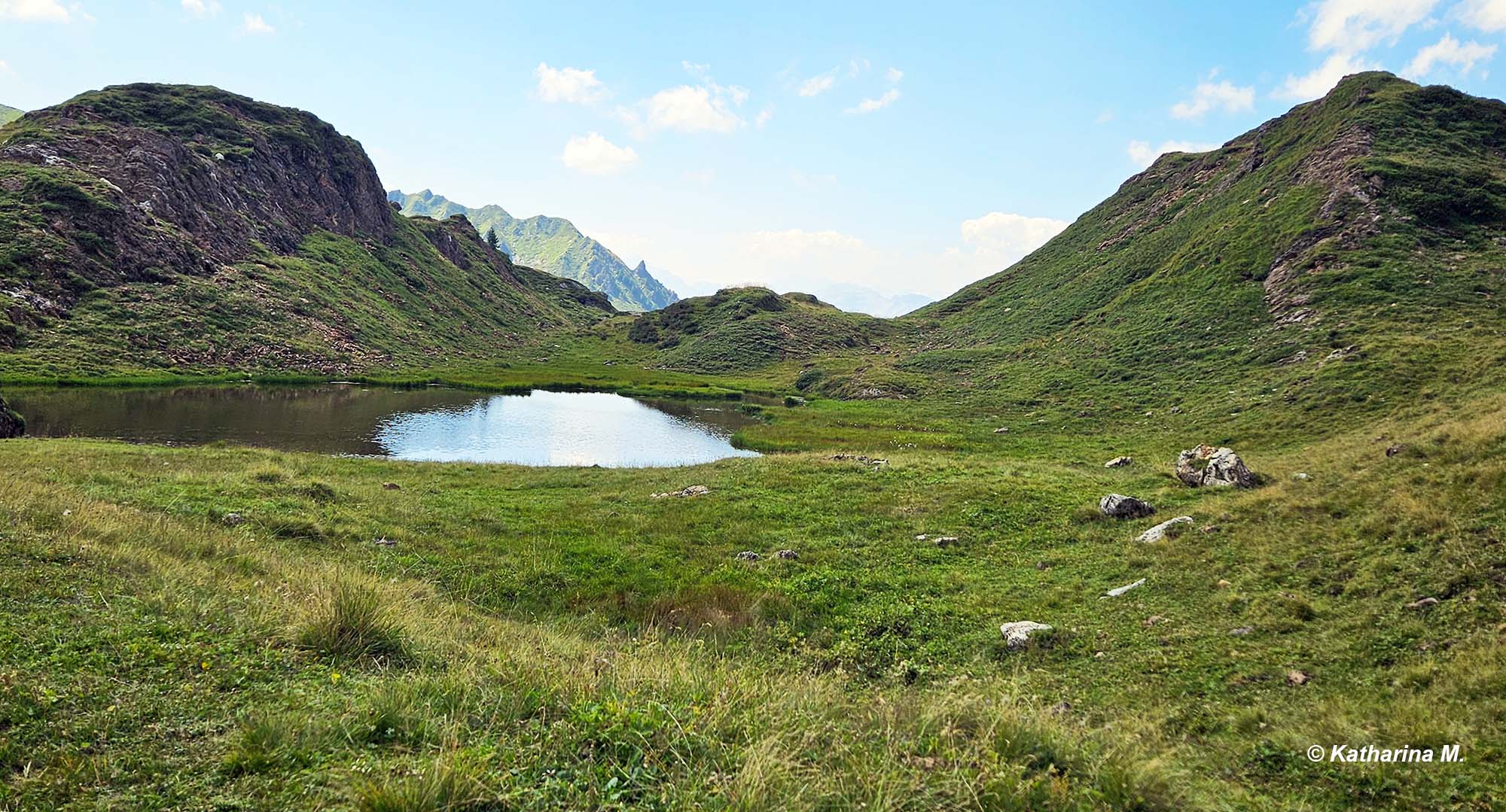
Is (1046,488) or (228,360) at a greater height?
(228,360)

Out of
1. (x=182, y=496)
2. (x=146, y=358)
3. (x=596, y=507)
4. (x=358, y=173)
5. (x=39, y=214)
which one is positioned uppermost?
(x=358, y=173)

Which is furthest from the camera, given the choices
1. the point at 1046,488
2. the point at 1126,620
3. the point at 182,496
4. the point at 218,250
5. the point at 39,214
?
the point at 218,250

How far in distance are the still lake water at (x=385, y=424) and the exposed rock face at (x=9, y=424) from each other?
393 centimetres

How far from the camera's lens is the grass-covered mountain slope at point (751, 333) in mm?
144375

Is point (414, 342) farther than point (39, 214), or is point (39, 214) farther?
point (414, 342)

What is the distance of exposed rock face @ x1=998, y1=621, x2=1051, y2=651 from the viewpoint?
1327cm

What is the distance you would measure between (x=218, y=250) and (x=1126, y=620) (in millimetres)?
147277

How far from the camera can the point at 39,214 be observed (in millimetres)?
80938

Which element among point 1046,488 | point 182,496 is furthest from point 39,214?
point 1046,488

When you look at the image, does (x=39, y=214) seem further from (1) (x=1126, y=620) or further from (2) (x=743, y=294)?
(2) (x=743, y=294)

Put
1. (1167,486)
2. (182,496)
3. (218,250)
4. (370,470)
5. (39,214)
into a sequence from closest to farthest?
(182,496)
(1167,486)
(370,470)
(39,214)
(218,250)

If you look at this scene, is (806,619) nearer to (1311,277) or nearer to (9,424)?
(9,424)

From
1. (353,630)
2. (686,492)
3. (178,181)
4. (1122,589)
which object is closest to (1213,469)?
A: (1122,589)

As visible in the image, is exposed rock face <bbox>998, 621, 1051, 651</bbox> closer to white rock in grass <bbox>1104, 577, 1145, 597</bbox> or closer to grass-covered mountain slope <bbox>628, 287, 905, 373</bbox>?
white rock in grass <bbox>1104, 577, 1145, 597</bbox>
